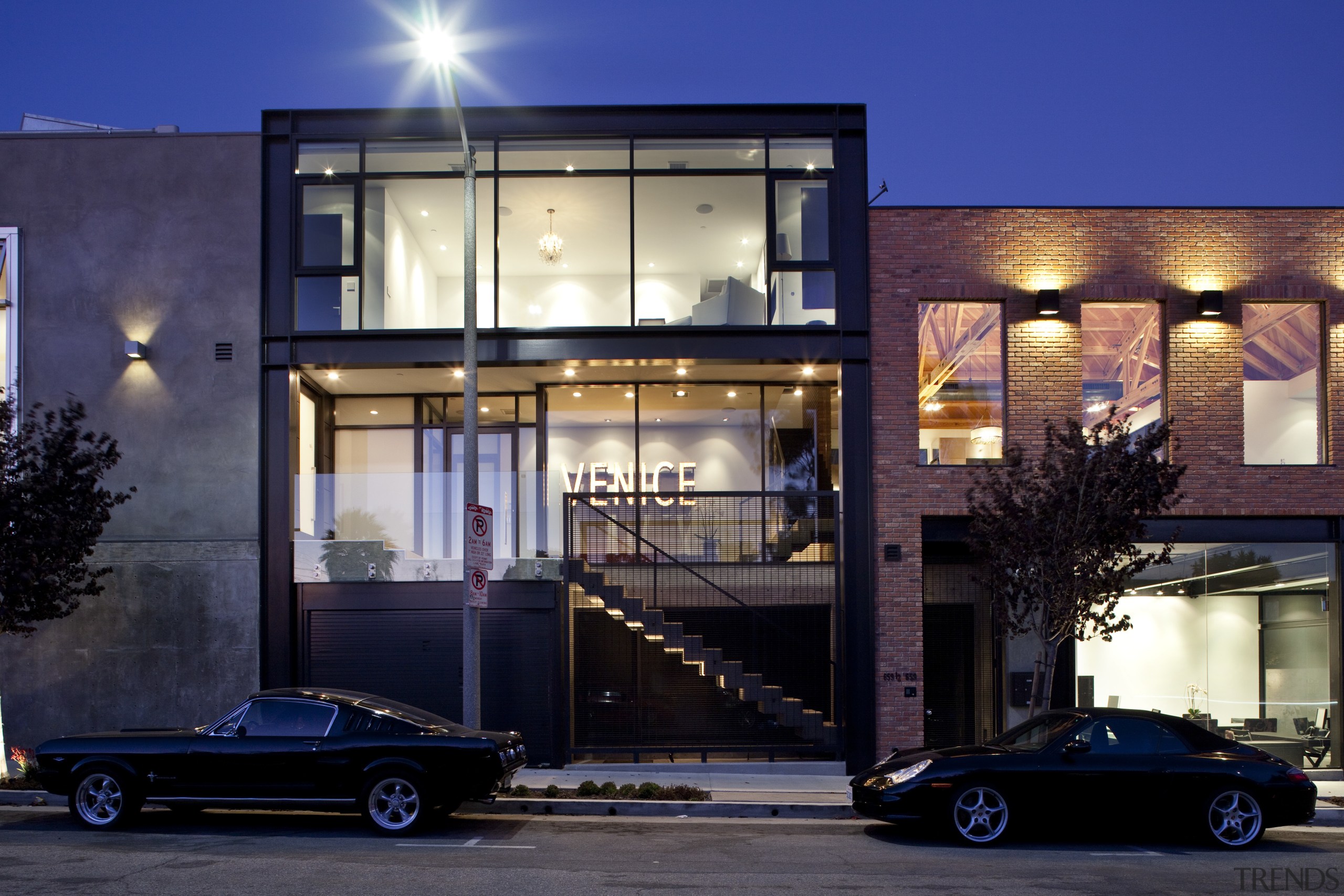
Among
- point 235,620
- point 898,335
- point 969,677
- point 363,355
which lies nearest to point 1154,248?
point 898,335

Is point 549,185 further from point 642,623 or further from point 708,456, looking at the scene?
point 642,623

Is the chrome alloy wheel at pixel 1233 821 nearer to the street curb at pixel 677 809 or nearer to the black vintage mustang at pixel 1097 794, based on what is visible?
the black vintage mustang at pixel 1097 794

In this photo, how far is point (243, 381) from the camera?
50.0ft

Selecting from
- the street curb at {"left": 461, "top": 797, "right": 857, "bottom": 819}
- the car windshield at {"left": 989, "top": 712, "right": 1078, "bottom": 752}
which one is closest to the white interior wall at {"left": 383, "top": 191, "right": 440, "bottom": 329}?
the street curb at {"left": 461, "top": 797, "right": 857, "bottom": 819}

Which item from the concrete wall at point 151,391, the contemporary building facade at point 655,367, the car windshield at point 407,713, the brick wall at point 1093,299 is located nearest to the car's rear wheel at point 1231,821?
the contemporary building facade at point 655,367

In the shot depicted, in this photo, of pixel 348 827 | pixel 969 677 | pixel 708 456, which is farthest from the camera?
pixel 708 456

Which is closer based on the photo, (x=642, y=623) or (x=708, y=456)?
(x=642, y=623)

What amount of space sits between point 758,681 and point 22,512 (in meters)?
9.64

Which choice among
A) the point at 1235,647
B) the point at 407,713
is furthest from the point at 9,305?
the point at 1235,647

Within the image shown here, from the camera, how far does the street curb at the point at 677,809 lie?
11.7 m

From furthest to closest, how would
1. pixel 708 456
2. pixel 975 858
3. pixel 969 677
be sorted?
pixel 708 456, pixel 969 677, pixel 975 858

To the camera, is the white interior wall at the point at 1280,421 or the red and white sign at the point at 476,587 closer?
the red and white sign at the point at 476,587

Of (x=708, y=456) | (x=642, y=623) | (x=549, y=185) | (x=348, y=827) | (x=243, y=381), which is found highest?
(x=549, y=185)

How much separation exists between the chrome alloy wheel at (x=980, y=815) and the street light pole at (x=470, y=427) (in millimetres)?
5363
